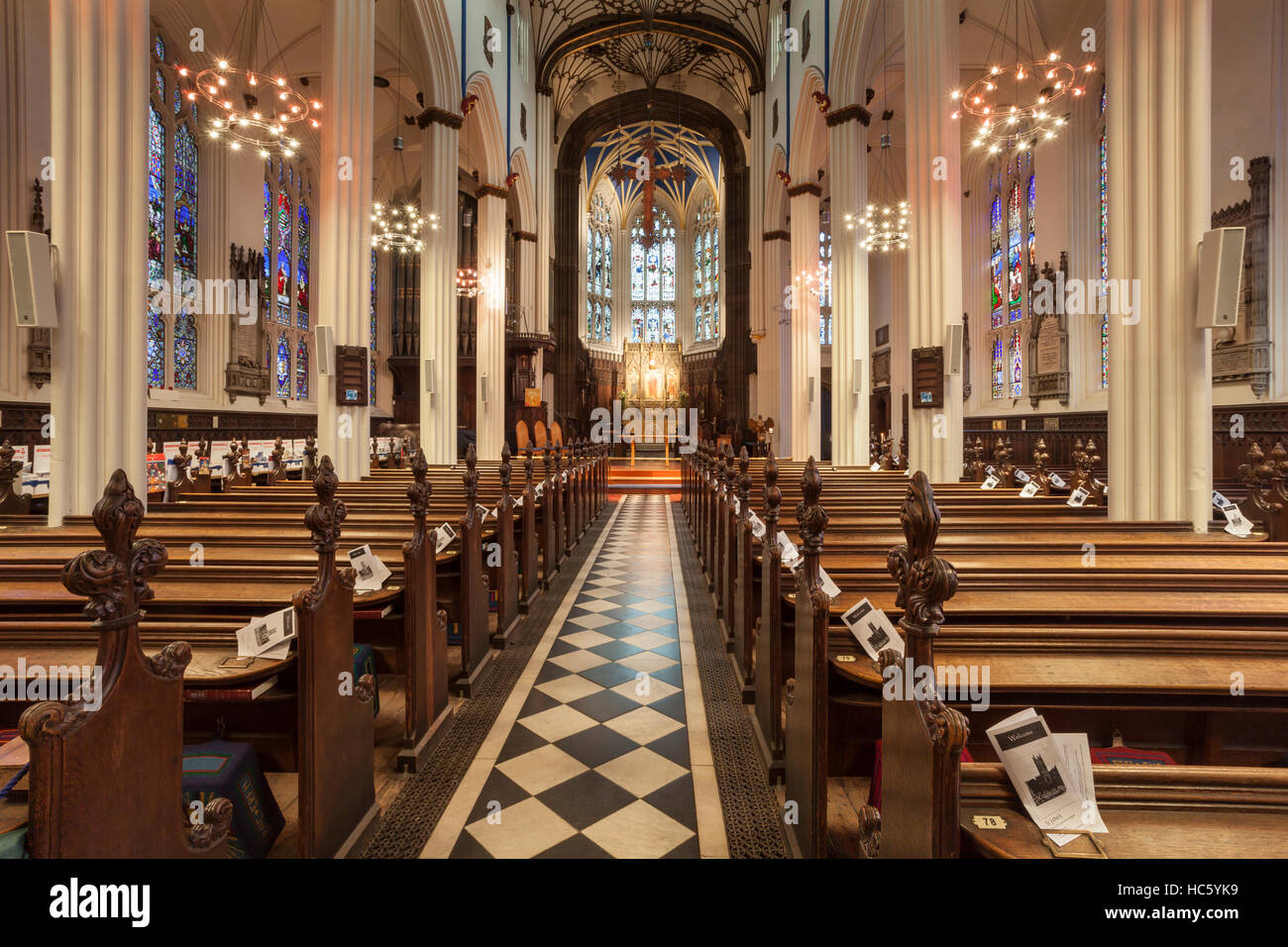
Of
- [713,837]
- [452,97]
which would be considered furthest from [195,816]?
[452,97]

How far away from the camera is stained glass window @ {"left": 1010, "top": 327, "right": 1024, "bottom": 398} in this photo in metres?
13.6

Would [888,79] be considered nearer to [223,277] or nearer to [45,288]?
[223,277]

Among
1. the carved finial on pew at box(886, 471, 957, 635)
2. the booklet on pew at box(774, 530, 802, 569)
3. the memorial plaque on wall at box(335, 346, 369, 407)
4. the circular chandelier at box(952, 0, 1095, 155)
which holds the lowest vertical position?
the booklet on pew at box(774, 530, 802, 569)

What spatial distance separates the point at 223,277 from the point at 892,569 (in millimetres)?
14456

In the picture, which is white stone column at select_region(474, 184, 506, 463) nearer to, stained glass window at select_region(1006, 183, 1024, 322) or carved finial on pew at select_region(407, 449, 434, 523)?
carved finial on pew at select_region(407, 449, 434, 523)

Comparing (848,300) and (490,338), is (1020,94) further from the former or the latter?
(490,338)

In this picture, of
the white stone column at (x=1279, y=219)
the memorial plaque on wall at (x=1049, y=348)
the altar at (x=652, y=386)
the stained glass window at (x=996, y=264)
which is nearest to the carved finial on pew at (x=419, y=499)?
the white stone column at (x=1279, y=219)

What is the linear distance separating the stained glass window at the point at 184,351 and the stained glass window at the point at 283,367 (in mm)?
2540

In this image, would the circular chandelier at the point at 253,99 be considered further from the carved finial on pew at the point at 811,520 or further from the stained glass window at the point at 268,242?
the carved finial on pew at the point at 811,520

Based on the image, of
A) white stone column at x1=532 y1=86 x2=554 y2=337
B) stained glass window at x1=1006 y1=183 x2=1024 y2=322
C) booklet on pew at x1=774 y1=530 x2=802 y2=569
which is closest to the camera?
booklet on pew at x1=774 y1=530 x2=802 y2=569

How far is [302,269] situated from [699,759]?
1696 centimetres

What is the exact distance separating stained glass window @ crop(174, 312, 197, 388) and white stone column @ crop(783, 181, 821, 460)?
1252 centimetres

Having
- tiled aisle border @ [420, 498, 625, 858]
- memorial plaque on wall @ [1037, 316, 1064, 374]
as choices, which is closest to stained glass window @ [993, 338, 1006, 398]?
memorial plaque on wall @ [1037, 316, 1064, 374]

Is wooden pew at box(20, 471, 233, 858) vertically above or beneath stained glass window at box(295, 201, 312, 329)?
beneath
